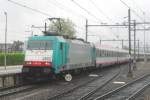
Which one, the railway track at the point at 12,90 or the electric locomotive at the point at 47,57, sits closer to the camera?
the railway track at the point at 12,90

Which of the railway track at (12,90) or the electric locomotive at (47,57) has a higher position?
the electric locomotive at (47,57)

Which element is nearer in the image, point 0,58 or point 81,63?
point 81,63

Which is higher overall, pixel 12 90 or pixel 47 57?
pixel 47 57

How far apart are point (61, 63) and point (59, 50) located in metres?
0.94

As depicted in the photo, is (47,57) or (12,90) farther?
(47,57)

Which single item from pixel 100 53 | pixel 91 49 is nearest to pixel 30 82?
pixel 91 49

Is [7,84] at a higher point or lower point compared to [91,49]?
lower

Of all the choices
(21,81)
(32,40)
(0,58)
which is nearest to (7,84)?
(21,81)

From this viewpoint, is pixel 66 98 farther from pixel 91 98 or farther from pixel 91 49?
pixel 91 49

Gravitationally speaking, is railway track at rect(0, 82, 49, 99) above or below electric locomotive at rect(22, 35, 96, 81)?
below

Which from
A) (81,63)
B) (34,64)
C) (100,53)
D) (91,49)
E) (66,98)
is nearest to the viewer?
(66,98)

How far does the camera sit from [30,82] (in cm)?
2712

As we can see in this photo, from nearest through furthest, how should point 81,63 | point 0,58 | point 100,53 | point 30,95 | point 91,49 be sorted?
point 30,95, point 81,63, point 91,49, point 100,53, point 0,58

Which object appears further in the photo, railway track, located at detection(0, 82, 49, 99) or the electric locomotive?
the electric locomotive
